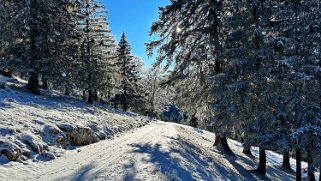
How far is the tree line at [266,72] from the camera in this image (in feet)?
41.0

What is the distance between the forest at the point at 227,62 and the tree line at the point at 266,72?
4cm

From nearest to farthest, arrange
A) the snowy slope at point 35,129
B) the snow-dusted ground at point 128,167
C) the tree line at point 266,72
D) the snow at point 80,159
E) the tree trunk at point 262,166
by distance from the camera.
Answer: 1. the snow-dusted ground at point 128,167
2. the snow at point 80,159
3. the snowy slope at point 35,129
4. the tree line at point 266,72
5. the tree trunk at point 262,166

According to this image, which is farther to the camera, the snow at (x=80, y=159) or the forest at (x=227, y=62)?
the forest at (x=227, y=62)

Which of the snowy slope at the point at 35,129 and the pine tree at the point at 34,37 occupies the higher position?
the pine tree at the point at 34,37

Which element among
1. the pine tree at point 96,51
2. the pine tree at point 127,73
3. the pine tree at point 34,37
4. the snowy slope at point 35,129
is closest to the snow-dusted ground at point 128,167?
the snowy slope at point 35,129

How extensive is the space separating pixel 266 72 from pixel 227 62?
301cm

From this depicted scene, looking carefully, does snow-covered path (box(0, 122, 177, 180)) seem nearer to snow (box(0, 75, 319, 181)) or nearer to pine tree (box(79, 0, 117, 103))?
snow (box(0, 75, 319, 181))

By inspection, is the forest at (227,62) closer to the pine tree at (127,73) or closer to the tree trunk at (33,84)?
the tree trunk at (33,84)

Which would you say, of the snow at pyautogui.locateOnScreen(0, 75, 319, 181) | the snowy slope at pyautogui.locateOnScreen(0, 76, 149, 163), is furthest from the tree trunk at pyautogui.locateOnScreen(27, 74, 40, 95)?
the snow at pyautogui.locateOnScreen(0, 75, 319, 181)

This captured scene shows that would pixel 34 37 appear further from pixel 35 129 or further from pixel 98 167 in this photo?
pixel 98 167

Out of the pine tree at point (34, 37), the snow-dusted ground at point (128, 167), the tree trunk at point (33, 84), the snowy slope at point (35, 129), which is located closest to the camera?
the snow-dusted ground at point (128, 167)

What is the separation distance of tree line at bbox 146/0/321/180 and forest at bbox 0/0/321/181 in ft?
0.13

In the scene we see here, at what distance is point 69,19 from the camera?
78.6 feet

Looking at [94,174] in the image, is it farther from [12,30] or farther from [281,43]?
[12,30]
